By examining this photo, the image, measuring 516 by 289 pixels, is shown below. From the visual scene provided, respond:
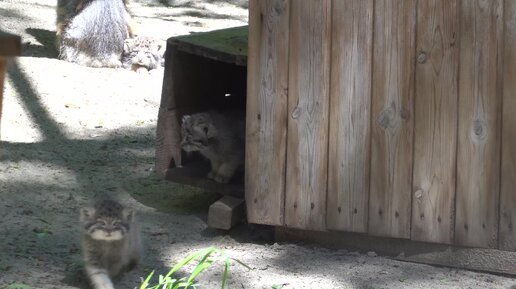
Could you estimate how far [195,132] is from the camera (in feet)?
22.0

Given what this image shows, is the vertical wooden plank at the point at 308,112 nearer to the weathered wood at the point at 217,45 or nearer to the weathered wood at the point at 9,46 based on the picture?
the weathered wood at the point at 217,45

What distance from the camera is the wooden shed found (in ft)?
17.6

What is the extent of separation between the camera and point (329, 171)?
580 cm

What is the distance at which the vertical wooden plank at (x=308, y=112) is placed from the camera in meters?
5.72

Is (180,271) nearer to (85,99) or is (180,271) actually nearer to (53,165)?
(53,165)

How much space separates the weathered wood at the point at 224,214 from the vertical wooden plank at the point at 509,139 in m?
1.68

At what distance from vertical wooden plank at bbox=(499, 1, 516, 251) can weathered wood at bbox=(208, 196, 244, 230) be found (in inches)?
66.1

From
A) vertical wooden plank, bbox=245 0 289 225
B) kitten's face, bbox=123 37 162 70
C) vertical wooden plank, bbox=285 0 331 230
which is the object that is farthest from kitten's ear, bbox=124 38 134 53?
vertical wooden plank, bbox=285 0 331 230

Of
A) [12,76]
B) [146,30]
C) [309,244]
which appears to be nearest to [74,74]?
[12,76]

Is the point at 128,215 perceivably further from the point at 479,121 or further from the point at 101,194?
the point at 479,121

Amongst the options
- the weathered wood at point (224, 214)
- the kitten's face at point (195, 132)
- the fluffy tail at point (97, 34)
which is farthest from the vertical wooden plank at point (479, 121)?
the fluffy tail at point (97, 34)

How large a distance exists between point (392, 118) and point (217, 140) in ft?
5.55

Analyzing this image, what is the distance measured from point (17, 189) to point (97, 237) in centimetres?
178

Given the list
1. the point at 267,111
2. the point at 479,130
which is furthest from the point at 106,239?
the point at 479,130
